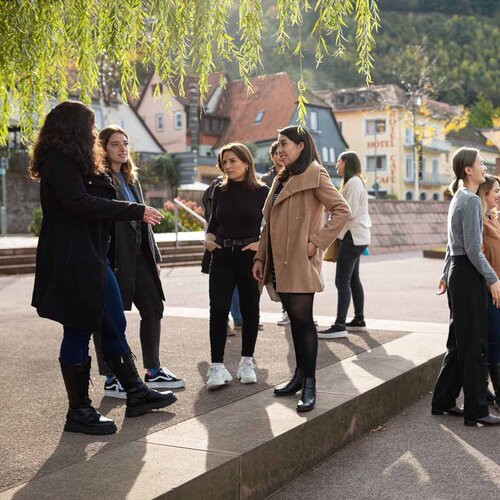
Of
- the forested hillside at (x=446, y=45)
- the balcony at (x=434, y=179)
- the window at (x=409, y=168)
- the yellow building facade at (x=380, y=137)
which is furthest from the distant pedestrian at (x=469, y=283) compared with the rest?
the forested hillside at (x=446, y=45)

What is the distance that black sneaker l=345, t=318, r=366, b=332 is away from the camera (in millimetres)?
8453

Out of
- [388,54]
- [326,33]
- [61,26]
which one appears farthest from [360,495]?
[388,54]

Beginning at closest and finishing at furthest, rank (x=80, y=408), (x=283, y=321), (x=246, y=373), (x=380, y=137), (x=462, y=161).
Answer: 1. (x=80, y=408)
2. (x=462, y=161)
3. (x=246, y=373)
4. (x=283, y=321)
5. (x=380, y=137)

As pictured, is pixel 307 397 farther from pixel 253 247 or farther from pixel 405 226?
pixel 405 226

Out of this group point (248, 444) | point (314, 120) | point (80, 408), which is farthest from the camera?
point (314, 120)

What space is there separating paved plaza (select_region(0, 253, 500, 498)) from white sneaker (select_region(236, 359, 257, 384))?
5cm

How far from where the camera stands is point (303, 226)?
524cm

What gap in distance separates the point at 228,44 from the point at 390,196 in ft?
219

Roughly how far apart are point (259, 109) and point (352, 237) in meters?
57.2

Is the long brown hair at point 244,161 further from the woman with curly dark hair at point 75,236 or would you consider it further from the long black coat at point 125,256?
the woman with curly dark hair at point 75,236

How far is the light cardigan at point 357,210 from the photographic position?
828 cm

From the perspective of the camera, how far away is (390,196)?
7131 cm

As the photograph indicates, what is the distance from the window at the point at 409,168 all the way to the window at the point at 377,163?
184cm

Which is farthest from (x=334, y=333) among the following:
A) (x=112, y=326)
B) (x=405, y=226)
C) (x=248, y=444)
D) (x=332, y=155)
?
(x=332, y=155)
